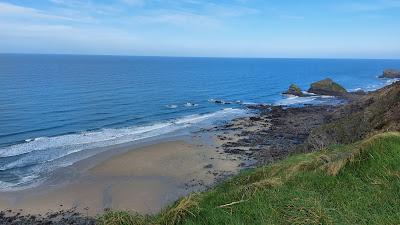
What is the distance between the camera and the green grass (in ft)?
26.1

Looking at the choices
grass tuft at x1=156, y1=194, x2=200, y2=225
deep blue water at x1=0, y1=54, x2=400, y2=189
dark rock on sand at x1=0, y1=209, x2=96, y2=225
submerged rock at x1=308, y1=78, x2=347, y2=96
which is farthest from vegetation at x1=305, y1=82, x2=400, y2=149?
submerged rock at x1=308, y1=78, x2=347, y2=96

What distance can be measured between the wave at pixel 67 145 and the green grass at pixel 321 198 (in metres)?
20.9

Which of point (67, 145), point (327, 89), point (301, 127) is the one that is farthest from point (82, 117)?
point (327, 89)

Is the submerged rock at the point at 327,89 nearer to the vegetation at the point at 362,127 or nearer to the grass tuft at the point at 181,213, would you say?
the vegetation at the point at 362,127

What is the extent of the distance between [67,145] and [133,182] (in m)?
12.5

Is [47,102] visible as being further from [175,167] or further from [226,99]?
[175,167]

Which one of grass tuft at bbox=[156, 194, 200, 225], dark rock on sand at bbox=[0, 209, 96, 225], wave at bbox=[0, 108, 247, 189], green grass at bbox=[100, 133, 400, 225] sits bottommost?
wave at bbox=[0, 108, 247, 189]

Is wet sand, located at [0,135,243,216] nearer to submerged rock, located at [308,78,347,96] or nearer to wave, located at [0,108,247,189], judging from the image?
wave, located at [0,108,247,189]

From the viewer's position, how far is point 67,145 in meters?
35.8

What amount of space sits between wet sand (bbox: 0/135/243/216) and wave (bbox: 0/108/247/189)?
2652 mm

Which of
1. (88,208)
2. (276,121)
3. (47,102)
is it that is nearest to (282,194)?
(88,208)

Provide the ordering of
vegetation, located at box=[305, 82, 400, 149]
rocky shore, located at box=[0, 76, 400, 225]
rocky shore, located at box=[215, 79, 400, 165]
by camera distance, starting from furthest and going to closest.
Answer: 1. rocky shore, located at box=[215, 79, 400, 165]
2. vegetation, located at box=[305, 82, 400, 149]
3. rocky shore, located at box=[0, 76, 400, 225]

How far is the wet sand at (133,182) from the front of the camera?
2209cm

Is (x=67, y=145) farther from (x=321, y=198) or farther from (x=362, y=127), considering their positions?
(x=321, y=198)
